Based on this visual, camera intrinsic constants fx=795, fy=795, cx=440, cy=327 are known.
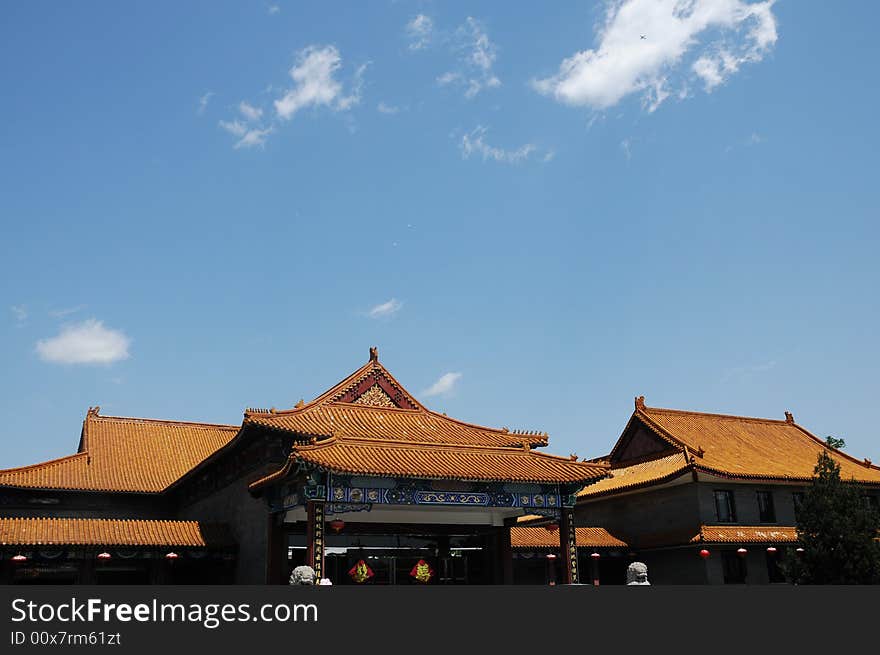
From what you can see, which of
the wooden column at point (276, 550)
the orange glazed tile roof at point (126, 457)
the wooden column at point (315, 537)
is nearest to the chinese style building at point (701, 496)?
the wooden column at point (276, 550)

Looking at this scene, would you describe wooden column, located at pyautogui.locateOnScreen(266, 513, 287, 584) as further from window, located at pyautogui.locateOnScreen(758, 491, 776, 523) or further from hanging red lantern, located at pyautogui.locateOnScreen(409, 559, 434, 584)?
window, located at pyautogui.locateOnScreen(758, 491, 776, 523)

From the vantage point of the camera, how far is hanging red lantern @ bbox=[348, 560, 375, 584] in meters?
21.1

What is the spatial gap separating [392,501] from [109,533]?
9.16m

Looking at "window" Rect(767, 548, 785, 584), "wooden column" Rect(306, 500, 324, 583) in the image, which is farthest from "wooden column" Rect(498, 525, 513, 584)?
"window" Rect(767, 548, 785, 584)

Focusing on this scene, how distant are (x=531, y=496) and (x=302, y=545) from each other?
238 inches

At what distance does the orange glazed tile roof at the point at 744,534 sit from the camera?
27.1m

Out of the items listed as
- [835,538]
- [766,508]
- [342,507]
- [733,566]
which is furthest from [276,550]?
[766,508]

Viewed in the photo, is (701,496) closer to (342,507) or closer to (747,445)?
(747,445)

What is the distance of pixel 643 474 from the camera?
30812 mm

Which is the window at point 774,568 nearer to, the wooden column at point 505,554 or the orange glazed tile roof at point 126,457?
the wooden column at point 505,554

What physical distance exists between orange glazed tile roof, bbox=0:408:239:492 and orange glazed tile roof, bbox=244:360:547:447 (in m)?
10.6

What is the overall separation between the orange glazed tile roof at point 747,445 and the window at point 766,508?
37.0 inches
